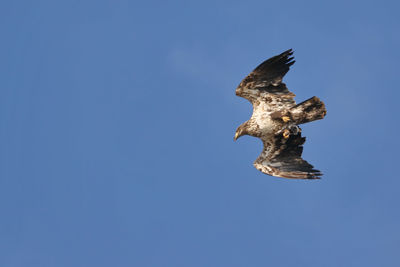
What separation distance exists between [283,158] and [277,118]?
1.32 m

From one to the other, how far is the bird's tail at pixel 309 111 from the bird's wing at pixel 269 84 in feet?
1.16

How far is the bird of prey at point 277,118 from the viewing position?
1822cm

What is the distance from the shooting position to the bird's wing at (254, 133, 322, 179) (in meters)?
18.5

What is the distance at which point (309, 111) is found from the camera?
722 inches

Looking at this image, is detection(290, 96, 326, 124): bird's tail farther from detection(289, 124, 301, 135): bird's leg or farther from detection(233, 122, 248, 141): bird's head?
detection(233, 122, 248, 141): bird's head

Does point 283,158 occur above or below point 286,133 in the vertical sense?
below

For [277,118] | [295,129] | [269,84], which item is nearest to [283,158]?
[295,129]

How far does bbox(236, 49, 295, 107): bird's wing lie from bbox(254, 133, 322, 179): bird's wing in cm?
121

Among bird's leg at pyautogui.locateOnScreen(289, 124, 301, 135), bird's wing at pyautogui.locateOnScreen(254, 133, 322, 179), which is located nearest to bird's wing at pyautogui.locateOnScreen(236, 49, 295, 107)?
bird's leg at pyautogui.locateOnScreen(289, 124, 301, 135)

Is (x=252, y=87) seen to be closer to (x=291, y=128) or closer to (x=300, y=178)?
(x=291, y=128)

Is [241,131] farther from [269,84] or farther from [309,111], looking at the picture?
[309,111]

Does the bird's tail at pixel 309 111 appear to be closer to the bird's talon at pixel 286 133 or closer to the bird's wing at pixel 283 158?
the bird's talon at pixel 286 133

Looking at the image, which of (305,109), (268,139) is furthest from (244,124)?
(305,109)

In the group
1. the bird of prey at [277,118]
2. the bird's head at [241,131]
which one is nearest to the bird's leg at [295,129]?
the bird of prey at [277,118]
